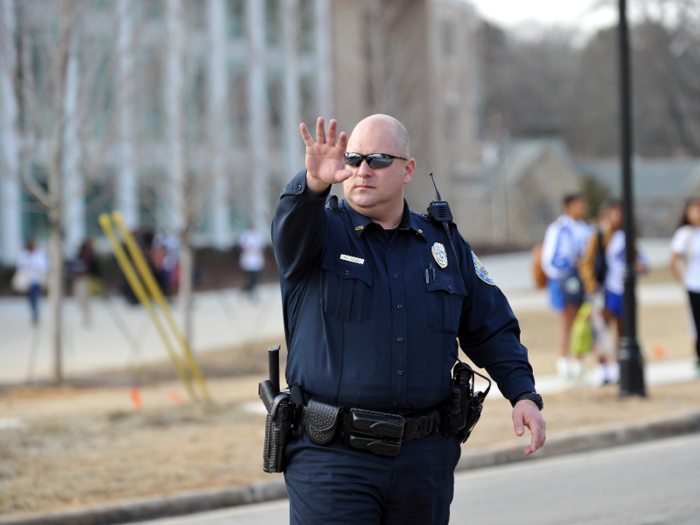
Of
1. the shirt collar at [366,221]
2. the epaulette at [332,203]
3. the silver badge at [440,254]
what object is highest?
the epaulette at [332,203]

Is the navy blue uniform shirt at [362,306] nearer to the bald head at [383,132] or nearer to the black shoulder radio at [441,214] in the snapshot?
the black shoulder radio at [441,214]

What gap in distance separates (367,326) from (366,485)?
1.79 feet

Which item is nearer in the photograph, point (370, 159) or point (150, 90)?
point (370, 159)

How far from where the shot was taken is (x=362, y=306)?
3.16 metres

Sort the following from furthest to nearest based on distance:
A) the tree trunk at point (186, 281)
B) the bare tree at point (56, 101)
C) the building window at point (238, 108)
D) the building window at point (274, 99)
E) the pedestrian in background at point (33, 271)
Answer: the pedestrian in background at point (33, 271) < the building window at point (274, 99) < the building window at point (238, 108) < the tree trunk at point (186, 281) < the bare tree at point (56, 101)

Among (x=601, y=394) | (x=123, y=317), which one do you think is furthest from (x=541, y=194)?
(x=601, y=394)

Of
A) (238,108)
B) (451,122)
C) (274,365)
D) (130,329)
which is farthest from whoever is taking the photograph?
(451,122)

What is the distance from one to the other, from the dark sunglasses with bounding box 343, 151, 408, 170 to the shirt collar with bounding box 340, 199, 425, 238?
216 mm

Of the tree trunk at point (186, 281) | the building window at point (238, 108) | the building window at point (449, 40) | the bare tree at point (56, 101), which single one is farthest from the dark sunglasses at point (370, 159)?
the building window at point (449, 40)

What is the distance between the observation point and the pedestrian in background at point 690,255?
1027 cm

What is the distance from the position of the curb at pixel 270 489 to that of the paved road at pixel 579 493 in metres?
0.10

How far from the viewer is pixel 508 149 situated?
68.6 metres

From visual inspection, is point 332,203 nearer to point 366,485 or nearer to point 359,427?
point 359,427

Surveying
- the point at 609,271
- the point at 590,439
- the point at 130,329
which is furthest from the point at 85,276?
the point at 590,439
